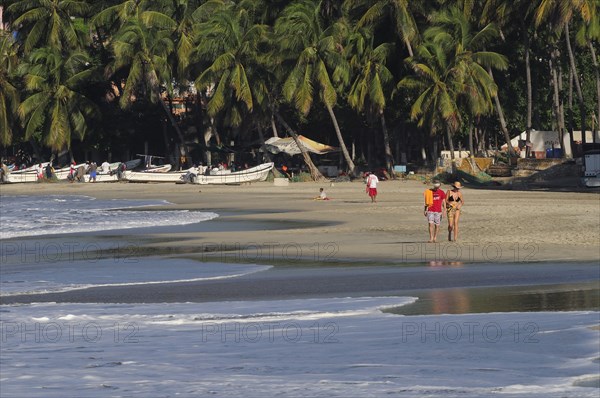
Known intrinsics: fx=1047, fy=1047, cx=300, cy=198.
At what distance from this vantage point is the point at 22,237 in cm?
2502

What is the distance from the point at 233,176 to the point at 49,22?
61.3 ft

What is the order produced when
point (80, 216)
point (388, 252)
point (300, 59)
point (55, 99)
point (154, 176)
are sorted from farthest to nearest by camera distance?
point (55, 99)
point (154, 176)
point (300, 59)
point (80, 216)
point (388, 252)

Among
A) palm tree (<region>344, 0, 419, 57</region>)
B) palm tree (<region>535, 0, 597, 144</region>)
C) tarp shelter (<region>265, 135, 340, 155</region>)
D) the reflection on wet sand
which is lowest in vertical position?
the reflection on wet sand

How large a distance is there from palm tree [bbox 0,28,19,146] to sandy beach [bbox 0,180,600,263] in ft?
79.7

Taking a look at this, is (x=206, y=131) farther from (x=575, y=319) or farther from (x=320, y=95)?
(x=575, y=319)

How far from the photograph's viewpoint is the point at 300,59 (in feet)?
168

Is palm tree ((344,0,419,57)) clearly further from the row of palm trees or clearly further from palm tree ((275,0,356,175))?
palm tree ((275,0,356,175))

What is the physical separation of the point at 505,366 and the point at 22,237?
1814cm

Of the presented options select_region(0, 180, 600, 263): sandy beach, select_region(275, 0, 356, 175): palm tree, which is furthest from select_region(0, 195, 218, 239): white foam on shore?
select_region(275, 0, 356, 175): palm tree

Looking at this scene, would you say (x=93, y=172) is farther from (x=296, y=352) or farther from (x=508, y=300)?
(x=296, y=352)

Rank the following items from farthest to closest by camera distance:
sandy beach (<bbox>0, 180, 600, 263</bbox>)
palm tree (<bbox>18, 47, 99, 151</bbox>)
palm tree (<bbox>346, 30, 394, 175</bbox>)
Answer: palm tree (<bbox>18, 47, 99, 151</bbox>) → palm tree (<bbox>346, 30, 394, 175</bbox>) → sandy beach (<bbox>0, 180, 600, 263</bbox>)

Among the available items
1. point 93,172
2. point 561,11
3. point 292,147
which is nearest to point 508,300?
point 561,11

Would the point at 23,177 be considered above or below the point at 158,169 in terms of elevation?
below

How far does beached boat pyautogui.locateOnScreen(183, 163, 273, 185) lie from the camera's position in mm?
55156
